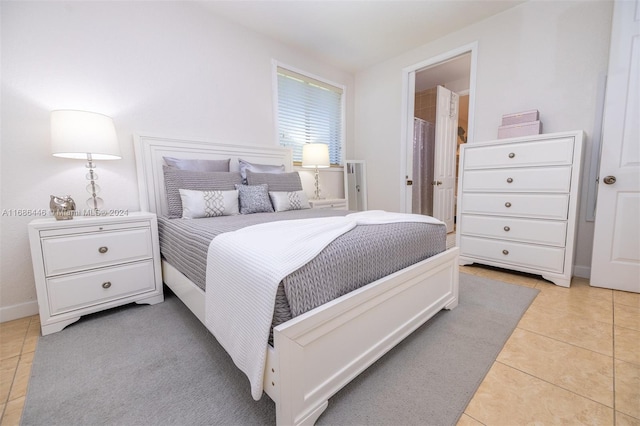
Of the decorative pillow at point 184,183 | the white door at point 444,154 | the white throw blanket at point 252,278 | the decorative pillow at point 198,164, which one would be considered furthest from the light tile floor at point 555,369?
the white door at point 444,154

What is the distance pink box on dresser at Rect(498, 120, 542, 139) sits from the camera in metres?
2.33

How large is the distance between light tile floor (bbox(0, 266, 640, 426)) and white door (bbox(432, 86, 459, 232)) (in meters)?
2.21

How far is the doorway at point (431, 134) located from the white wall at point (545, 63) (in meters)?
0.51

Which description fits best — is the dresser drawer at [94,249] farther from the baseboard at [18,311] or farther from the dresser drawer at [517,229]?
the dresser drawer at [517,229]

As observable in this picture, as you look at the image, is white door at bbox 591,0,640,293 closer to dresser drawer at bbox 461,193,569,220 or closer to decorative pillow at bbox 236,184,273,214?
dresser drawer at bbox 461,193,569,220

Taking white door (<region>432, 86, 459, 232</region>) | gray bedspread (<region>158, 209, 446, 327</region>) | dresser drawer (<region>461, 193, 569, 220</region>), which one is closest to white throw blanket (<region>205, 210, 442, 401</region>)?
gray bedspread (<region>158, 209, 446, 327</region>)

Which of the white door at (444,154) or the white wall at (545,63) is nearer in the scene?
the white wall at (545,63)

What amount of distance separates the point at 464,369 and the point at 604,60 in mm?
2732

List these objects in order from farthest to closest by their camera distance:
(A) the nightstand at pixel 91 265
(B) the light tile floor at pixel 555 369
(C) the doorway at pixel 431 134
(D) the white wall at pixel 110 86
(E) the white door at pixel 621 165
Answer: (C) the doorway at pixel 431 134
(E) the white door at pixel 621 165
(D) the white wall at pixel 110 86
(A) the nightstand at pixel 91 265
(B) the light tile floor at pixel 555 369

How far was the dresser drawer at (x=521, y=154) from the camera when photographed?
6.81 ft

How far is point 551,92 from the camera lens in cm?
240

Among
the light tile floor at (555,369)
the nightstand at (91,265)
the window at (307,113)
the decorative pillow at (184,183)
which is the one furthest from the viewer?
the window at (307,113)

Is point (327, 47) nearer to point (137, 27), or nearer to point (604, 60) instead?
point (137, 27)

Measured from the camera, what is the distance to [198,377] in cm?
121
